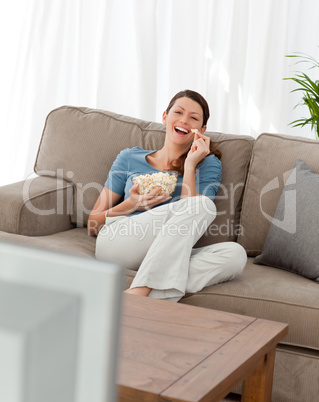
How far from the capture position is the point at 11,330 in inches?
10.5

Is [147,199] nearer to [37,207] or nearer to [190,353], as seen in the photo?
[37,207]

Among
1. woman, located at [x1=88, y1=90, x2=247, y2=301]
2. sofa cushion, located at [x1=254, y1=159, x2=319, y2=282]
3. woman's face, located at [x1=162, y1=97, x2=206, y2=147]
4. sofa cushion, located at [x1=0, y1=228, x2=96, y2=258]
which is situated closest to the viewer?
woman, located at [x1=88, y1=90, x2=247, y2=301]

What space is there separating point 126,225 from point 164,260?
316mm

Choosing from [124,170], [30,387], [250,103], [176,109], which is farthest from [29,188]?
[30,387]

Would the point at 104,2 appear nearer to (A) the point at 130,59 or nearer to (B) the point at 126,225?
(A) the point at 130,59

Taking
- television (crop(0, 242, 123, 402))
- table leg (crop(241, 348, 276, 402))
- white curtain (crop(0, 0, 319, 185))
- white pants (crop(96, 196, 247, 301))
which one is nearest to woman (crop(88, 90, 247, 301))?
white pants (crop(96, 196, 247, 301))

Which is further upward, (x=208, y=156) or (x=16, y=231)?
(x=208, y=156)

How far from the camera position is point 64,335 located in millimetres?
273

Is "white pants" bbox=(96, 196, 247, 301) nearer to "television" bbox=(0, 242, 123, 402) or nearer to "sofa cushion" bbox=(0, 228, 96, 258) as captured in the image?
"sofa cushion" bbox=(0, 228, 96, 258)

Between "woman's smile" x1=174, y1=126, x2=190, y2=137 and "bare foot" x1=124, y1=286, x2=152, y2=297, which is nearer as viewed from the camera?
"bare foot" x1=124, y1=286, x2=152, y2=297

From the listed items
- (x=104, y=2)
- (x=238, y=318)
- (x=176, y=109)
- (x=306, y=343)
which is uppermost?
(x=104, y=2)

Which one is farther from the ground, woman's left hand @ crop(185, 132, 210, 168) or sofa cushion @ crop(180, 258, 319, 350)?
woman's left hand @ crop(185, 132, 210, 168)

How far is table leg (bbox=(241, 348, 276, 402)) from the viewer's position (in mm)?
1592

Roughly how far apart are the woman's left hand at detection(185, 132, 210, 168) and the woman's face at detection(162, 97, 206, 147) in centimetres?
7
